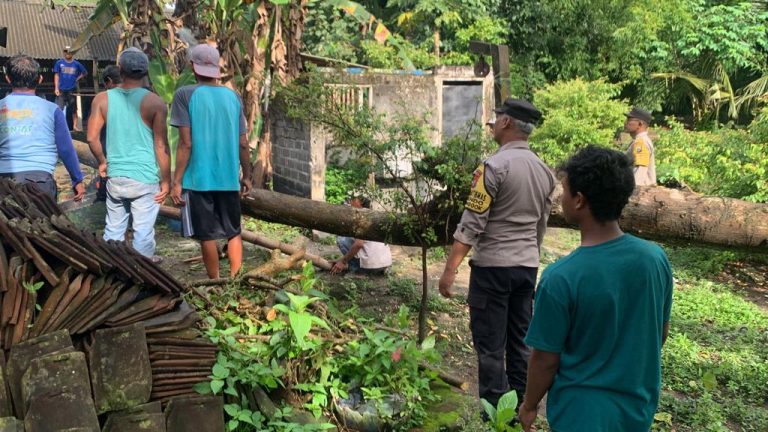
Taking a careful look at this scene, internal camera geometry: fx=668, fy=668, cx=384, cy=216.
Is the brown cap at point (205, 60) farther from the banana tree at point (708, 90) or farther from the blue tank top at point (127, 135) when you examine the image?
the banana tree at point (708, 90)

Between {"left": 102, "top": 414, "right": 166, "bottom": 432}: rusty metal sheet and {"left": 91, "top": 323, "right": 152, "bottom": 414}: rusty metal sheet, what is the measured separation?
2.1 inches

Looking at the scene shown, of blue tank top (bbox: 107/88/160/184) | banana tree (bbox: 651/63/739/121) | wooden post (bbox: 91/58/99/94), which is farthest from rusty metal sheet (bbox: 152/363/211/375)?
banana tree (bbox: 651/63/739/121)

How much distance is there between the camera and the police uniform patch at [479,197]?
142 inches

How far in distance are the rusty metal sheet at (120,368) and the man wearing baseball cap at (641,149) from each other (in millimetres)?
5137

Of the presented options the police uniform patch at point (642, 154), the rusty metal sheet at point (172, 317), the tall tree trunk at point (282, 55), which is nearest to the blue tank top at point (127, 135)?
the rusty metal sheet at point (172, 317)

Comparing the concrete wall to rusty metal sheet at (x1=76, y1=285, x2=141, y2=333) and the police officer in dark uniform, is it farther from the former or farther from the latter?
rusty metal sheet at (x1=76, y1=285, x2=141, y2=333)

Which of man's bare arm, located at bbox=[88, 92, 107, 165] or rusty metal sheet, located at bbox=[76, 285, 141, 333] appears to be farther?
man's bare arm, located at bbox=[88, 92, 107, 165]

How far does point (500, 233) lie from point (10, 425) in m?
2.49

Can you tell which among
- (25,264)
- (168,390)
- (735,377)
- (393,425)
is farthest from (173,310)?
(735,377)

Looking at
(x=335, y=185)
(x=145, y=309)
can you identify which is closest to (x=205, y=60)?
(x=145, y=309)

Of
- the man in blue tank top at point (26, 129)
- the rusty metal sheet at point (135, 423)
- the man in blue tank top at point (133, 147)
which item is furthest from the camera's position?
the man in blue tank top at point (26, 129)

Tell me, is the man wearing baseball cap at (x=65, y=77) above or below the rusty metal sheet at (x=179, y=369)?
above

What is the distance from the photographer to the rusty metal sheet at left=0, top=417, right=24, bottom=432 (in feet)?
8.92

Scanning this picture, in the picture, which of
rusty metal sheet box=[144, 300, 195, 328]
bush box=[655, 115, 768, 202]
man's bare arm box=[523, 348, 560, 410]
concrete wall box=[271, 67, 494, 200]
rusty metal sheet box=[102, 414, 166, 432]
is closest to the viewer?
man's bare arm box=[523, 348, 560, 410]
